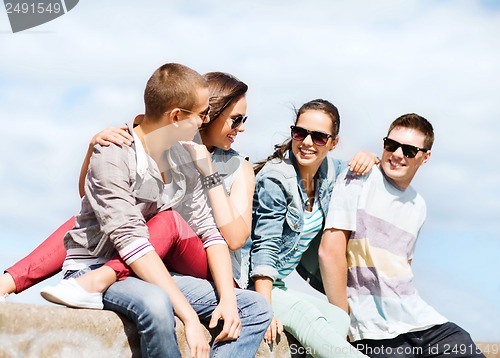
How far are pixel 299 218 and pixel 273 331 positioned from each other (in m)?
0.85

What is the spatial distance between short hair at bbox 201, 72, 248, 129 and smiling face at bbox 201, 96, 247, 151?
0.02m

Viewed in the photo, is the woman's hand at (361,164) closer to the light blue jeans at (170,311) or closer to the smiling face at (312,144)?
the smiling face at (312,144)

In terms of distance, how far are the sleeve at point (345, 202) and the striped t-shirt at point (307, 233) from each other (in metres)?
0.10

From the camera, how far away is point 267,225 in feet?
16.0

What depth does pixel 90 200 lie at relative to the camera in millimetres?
3852

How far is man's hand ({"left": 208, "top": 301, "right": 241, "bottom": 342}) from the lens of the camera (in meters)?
3.89

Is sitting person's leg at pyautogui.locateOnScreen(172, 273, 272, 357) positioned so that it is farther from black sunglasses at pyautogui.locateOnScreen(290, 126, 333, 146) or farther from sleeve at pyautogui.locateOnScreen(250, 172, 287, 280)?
black sunglasses at pyautogui.locateOnScreen(290, 126, 333, 146)

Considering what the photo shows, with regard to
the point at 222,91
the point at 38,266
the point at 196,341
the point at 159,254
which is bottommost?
the point at 196,341

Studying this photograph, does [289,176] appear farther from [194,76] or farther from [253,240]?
[194,76]

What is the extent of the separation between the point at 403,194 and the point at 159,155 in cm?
202

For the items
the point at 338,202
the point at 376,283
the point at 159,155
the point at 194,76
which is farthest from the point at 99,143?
the point at 376,283

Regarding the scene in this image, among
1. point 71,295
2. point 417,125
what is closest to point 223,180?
point 71,295

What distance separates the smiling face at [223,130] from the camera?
4.90m

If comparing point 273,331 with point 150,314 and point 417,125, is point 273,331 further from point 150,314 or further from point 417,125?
point 417,125
